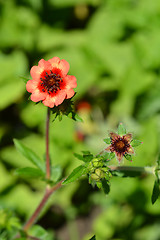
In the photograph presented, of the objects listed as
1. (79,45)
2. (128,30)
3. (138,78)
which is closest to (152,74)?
(138,78)

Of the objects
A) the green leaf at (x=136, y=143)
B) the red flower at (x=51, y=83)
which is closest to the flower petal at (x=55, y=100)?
the red flower at (x=51, y=83)

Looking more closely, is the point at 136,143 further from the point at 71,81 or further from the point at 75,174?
the point at 71,81

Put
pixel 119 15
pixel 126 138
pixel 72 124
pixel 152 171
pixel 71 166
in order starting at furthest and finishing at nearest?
pixel 119 15 → pixel 72 124 → pixel 71 166 → pixel 152 171 → pixel 126 138

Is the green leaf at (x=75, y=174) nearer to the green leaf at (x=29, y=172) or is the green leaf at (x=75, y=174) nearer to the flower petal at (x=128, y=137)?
the flower petal at (x=128, y=137)

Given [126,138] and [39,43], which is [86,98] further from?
[126,138]

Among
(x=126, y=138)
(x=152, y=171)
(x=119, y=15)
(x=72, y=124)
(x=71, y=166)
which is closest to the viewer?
(x=126, y=138)

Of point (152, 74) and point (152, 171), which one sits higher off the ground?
point (152, 74)

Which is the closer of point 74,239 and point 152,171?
point 152,171
